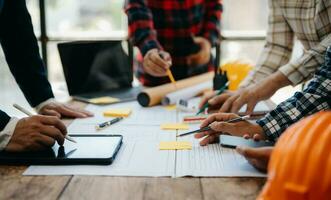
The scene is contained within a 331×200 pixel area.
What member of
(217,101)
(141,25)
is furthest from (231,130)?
(141,25)

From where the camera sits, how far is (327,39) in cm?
147

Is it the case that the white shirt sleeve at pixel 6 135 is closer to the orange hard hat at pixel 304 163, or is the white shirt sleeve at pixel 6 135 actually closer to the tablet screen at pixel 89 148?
the tablet screen at pixel 89 148

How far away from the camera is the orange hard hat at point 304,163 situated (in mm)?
625

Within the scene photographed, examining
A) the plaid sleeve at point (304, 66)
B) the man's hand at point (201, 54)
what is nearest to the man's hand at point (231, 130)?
the plaid sleeve at point (304, 66)

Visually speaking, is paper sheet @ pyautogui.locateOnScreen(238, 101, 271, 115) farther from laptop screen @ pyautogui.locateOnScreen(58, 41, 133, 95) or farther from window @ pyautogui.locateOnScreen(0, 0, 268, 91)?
window @ pyautogui.locateOnScreen(0, 0, 268, 91)

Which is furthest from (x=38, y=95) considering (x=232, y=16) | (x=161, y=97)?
(x=232, y=16)

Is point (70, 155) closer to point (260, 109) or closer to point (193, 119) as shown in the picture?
point (193, 119)

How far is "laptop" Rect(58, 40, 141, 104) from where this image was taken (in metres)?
1.82

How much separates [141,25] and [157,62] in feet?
0.75

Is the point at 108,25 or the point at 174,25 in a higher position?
the point at 174,25

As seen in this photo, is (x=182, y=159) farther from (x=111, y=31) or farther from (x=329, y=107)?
(x=111, y=31)

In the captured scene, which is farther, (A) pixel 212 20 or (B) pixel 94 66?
(A) pixel 212 20

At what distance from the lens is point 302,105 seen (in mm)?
1107

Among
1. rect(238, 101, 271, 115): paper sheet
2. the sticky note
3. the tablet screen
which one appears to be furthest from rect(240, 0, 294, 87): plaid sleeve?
the tablet screen
